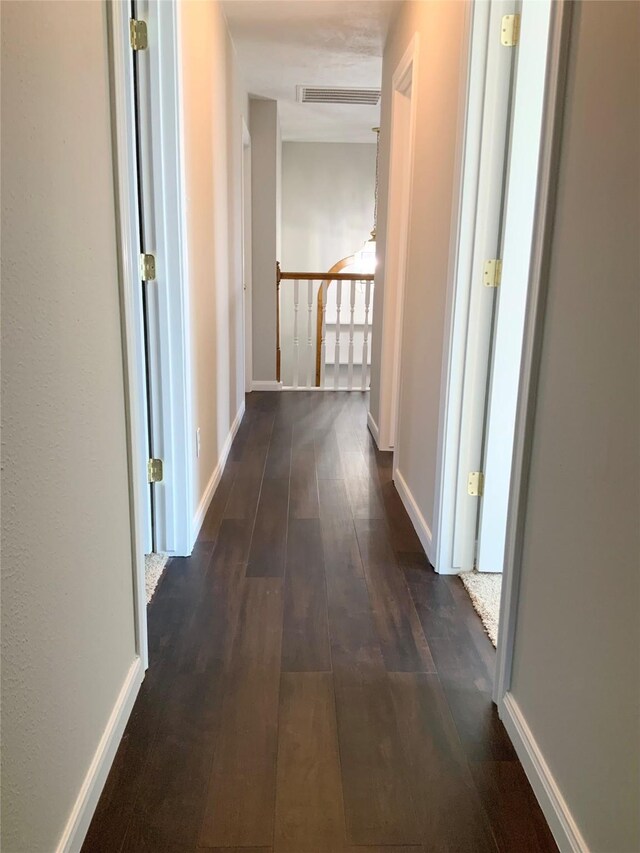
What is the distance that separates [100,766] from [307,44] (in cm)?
413

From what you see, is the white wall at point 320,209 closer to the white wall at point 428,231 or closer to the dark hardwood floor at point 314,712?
the white wall at point 428,231

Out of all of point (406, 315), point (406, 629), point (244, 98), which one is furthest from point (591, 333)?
point (244, 98)

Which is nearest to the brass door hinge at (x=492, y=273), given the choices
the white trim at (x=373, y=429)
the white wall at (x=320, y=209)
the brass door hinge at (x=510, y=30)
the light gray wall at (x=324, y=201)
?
the brass door hinge at (x=510, y=30)

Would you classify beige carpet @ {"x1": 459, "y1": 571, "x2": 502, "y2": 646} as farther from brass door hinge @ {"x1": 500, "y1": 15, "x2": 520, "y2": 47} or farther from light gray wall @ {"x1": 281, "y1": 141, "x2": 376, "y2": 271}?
light gray wall @ {"x1": 281, "y1": 141, "x2": 376, "y2": 271}

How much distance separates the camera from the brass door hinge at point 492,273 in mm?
2248

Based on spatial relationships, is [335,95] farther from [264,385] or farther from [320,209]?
[320,209]

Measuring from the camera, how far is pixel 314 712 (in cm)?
172

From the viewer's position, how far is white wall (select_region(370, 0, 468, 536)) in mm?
2385

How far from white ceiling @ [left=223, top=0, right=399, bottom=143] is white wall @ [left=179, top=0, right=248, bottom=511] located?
6.9 inches

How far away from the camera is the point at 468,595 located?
2.34 meters

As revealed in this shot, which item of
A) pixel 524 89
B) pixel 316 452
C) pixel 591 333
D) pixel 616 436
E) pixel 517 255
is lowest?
pixel 316 452

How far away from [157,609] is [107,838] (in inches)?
36.1

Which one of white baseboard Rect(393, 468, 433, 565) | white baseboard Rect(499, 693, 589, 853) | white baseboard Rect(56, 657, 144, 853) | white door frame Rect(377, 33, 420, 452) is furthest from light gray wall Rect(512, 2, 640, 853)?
white door frame Rect(377, 33, 420, 452)

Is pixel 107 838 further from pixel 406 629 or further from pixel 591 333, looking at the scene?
pixel 591 333
